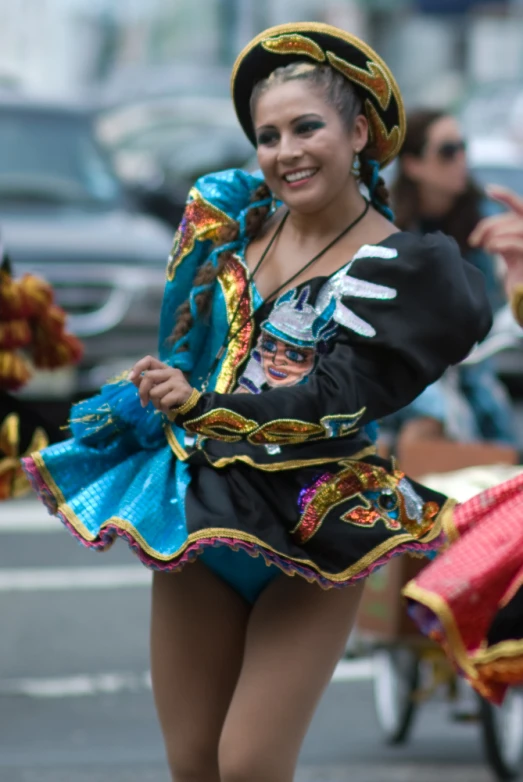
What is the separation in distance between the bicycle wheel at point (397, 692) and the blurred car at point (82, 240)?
194 inches

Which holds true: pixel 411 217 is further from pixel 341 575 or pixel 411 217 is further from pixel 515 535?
pixel 515 535

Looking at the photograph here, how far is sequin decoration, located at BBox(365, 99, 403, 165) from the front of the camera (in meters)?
4.07

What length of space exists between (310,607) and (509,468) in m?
2.27

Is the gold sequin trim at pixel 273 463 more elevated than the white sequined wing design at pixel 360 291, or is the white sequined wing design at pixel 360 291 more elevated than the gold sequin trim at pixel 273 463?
the white sequined wing design at pixel 360 291

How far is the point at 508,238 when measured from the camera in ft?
12.6

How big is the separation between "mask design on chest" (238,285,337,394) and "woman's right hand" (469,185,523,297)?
37 cm

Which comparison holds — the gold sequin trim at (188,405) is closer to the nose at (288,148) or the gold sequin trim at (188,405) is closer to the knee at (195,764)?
the nose at (288,148)

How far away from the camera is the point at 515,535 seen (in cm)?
319

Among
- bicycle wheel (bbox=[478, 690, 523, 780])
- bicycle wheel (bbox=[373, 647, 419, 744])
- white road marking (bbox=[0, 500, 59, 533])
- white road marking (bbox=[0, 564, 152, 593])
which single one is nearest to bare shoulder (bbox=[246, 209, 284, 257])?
bicycle wheel (bbox=[478, 690, 523, 780])

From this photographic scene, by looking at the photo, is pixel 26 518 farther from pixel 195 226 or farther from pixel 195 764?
pixel 195 764

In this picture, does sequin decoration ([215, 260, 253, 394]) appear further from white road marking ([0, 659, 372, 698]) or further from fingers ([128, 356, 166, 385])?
white road marking ([0, 659, 372, 698])

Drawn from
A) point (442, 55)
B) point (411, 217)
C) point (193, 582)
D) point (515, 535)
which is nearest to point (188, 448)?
point (193, 582)

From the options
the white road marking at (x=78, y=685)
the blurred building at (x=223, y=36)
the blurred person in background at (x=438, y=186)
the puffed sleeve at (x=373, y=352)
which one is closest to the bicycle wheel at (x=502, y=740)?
the white road marking at (x=78, y=685)

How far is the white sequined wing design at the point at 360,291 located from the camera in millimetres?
3770
